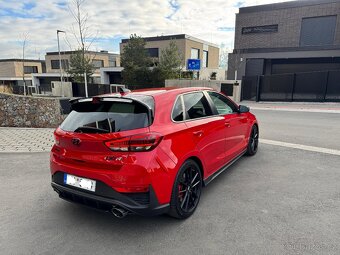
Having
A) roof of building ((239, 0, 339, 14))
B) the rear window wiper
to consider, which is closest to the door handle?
the rear window wiper

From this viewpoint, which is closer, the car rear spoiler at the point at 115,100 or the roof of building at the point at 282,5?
the car rear spoiler at the point at 115,100

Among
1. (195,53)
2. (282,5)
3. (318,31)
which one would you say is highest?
(282,5)

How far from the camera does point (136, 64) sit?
25500mm

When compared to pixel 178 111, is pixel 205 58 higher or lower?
higher

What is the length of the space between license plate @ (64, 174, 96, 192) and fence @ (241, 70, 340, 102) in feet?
56.4

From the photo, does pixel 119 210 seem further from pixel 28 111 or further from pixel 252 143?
pixel 28 111

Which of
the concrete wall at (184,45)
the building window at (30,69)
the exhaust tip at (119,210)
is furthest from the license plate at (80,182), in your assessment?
the building window at (30,69)

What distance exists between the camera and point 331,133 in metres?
7.53

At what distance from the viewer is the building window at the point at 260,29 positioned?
24.5 metres

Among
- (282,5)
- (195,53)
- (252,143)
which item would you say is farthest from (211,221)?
(195,53)

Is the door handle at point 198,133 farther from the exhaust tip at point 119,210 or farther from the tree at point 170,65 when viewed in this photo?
the tree at point 170,65

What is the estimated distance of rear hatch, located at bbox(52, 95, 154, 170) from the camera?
8.35 feet

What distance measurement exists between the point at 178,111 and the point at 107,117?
2.87ft

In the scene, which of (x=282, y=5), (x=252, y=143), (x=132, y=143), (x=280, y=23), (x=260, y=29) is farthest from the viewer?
(x=260, y=29)
